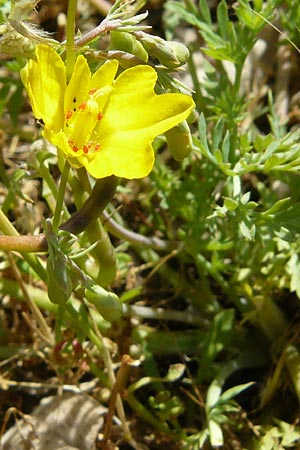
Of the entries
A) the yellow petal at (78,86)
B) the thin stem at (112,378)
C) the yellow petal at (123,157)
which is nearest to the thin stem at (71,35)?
the yellow petal at (78,86)

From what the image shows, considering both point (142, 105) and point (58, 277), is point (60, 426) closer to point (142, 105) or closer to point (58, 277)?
point (58, 277)

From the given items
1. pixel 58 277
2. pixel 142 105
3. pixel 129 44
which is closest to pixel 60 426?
pixel 58 277

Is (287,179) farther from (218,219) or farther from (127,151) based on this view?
(127,151)

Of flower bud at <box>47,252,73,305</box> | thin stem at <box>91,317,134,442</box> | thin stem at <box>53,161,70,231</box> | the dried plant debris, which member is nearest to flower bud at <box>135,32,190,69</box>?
thin stem at <box>53,161,70,231</box>

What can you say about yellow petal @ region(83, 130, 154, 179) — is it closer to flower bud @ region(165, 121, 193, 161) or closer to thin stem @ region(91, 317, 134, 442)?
flower bud @ region(165, 121, 193, 161)

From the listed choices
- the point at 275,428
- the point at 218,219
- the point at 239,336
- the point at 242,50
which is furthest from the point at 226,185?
the point at 275,428

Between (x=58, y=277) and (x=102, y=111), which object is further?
(x=102, y=111)

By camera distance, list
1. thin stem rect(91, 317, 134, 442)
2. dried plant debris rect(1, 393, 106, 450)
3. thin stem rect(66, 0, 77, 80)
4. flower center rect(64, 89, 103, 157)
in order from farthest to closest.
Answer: dried plant debris rect(1, 393, 106, 450) < thin stem rect(91, 317, 134, 442) < flower center rect(64, 89, 103, 157) < thin stem rect(66, 0, 77, 80)
